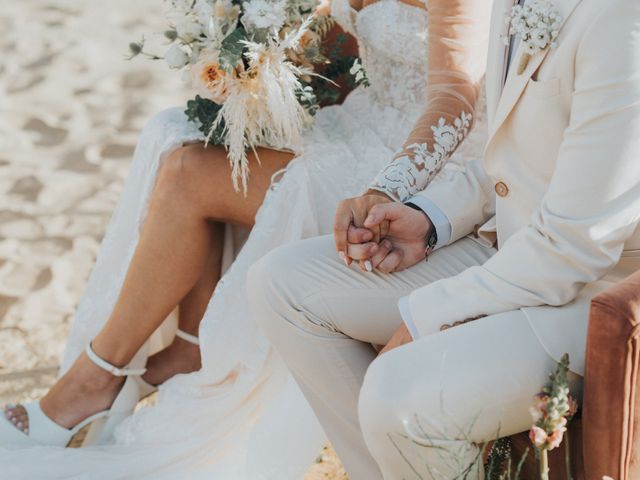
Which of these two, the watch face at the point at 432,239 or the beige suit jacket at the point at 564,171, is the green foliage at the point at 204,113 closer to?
the watch face at the point at 432,239

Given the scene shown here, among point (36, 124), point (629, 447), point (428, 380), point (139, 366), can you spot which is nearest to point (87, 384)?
point (139, 366)

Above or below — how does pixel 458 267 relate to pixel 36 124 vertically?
above

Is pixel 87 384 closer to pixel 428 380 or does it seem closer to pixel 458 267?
pixel 458 267

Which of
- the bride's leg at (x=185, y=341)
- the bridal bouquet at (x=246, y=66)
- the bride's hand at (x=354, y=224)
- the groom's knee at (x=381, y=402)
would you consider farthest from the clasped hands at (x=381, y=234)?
the bride's leg at (x=185, y=341)

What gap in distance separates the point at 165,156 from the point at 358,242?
0.89 meters

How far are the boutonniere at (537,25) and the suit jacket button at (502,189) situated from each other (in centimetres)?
27

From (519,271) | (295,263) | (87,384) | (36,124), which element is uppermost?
(519,271)

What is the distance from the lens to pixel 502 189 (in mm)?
1842

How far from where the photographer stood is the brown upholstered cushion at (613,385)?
1433mm

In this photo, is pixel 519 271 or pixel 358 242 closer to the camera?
pixel 519 271

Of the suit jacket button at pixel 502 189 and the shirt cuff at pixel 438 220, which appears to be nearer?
the suit jacket button at pixel 502 189

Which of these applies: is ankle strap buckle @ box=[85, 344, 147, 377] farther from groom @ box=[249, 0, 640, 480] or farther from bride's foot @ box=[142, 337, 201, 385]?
groom @ box=[249, 0, 640, 480]

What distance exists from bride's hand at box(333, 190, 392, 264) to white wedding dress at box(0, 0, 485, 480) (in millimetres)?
448

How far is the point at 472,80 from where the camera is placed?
2340 mm
